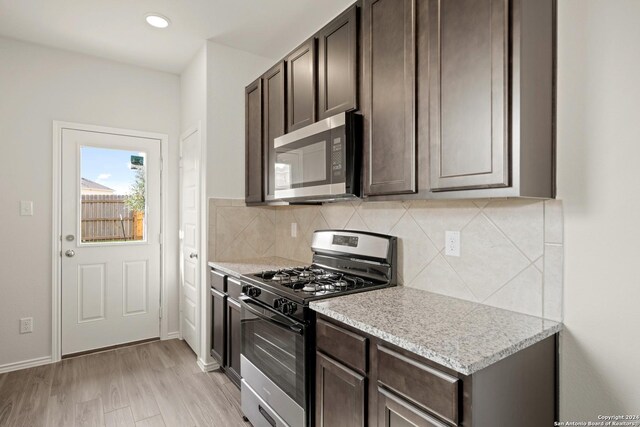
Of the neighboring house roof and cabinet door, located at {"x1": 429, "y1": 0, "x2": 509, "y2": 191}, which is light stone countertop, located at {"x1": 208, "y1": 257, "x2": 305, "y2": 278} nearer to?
the neighboring house roof

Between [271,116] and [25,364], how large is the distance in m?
2.82

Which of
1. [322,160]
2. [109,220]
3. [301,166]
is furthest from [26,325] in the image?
[322,160]

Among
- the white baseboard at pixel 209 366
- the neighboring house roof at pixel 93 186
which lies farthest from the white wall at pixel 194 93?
the white baseboard at pixel 209 366

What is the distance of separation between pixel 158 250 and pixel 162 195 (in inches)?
21.3

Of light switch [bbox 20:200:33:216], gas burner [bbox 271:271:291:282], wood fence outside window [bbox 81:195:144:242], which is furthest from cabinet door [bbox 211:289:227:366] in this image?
light switch [bbox 20:200:33:216]

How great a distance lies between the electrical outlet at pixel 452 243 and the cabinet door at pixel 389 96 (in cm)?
37

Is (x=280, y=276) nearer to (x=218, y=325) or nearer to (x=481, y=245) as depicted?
(x=218, y=325)

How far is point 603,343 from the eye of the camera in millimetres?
1222

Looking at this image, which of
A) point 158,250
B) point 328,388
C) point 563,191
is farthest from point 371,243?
point 158,250

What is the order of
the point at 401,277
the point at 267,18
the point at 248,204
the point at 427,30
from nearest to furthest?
the point at 427,30, the point at 401,277, the point at 267,18, the point at 248,204

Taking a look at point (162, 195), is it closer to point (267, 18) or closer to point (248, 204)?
point (248, 204)

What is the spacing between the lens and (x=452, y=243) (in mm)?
1692

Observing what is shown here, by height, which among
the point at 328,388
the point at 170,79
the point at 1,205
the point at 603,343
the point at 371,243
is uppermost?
the point at 170,79

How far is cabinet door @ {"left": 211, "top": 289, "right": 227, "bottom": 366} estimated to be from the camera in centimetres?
255
